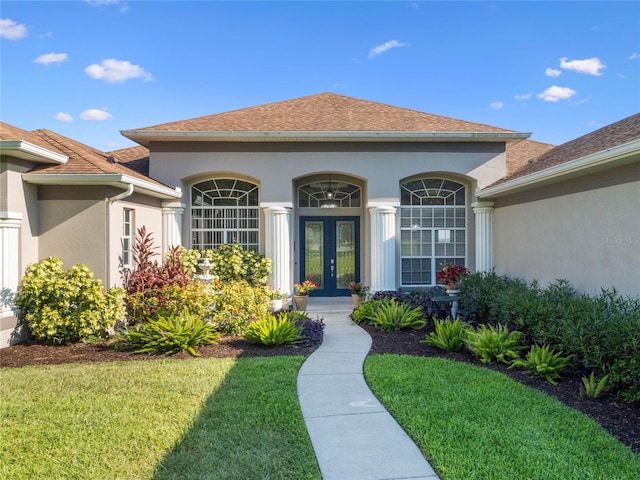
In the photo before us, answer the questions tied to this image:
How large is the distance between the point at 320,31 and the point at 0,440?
13.0 meters

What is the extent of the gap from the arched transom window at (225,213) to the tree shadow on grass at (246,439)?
692 centimetres

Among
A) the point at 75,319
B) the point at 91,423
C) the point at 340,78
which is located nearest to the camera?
the point at 91,423

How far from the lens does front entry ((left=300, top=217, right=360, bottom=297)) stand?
42.9ft

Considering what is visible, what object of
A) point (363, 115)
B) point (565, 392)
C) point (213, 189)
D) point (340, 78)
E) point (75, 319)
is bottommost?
point (565, 392)

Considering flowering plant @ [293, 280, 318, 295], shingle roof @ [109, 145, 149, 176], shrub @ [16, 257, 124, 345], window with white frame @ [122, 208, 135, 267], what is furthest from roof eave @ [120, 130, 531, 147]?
shrub @ [16, 257, 124, 345]

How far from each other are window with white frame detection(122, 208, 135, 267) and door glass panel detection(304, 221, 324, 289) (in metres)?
5.02

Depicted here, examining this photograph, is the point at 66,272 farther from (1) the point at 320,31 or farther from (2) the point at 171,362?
(1) the point at 320,31

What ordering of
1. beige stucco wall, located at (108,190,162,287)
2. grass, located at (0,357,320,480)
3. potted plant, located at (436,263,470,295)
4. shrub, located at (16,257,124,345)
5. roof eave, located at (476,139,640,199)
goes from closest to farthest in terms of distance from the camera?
grass, located at (0,357,320,480) → roof eave, located at (476,139,640,199) → shrub, located at (16,257,124,345) → beige stucco wall, located at (108,190,162,287) → potted plant, located at (436,263,470,295)

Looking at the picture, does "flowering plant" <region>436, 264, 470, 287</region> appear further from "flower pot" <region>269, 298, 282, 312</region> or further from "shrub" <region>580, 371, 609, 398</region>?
"shrub" <region>580, 371, 609, 398</region>

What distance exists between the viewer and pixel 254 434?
4164 millimetres

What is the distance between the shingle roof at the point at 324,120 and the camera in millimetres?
11445

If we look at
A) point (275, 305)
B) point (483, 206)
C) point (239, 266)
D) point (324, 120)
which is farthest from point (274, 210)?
point (483, 206)

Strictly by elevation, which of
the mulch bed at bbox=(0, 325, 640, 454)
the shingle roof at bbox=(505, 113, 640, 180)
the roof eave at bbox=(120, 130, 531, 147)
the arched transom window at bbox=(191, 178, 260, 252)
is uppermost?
the roof eave at bbox=(120, 130, 531, 147)

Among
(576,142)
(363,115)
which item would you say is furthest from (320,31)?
(576,142)
